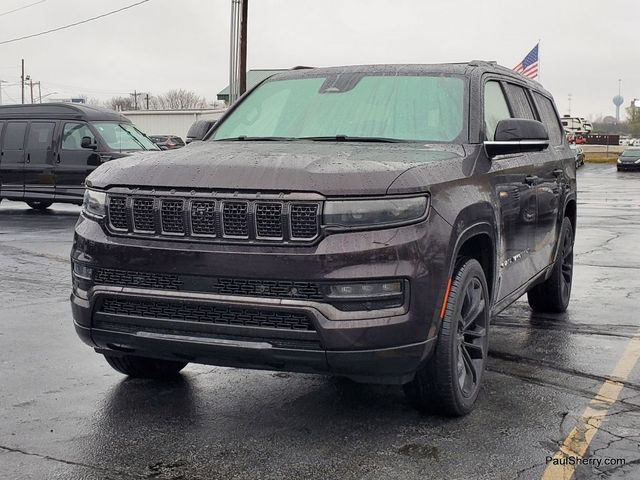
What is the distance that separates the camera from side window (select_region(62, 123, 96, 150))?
709 inches

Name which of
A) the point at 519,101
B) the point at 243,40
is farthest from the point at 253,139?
the point at 243,40

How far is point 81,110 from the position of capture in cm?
1827

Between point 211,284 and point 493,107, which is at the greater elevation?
point 493,107

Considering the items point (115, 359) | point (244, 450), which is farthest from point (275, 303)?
point (115, 359)

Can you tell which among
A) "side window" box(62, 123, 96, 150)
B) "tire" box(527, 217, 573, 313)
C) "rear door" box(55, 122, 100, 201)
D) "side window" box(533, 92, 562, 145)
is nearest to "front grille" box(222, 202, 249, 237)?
"side window" box(533, 92, 562, 145)

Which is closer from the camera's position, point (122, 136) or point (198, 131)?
point (198, 131)

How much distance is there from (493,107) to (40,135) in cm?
1452

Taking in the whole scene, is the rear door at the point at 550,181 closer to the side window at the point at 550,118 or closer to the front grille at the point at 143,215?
the side window at the point at 550,118

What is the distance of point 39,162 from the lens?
18.3 meters

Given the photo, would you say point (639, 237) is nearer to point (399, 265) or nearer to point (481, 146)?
point (481, 146)

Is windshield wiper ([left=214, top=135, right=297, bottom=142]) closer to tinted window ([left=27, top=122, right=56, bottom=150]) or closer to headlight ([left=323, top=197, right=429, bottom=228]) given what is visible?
headlight ([left=323, top=197, right=429, bottom=228])

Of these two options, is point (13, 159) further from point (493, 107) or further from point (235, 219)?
point (235, 219)

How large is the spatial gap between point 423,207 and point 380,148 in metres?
0.75

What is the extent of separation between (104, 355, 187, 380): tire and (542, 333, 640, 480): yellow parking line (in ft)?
7.36
